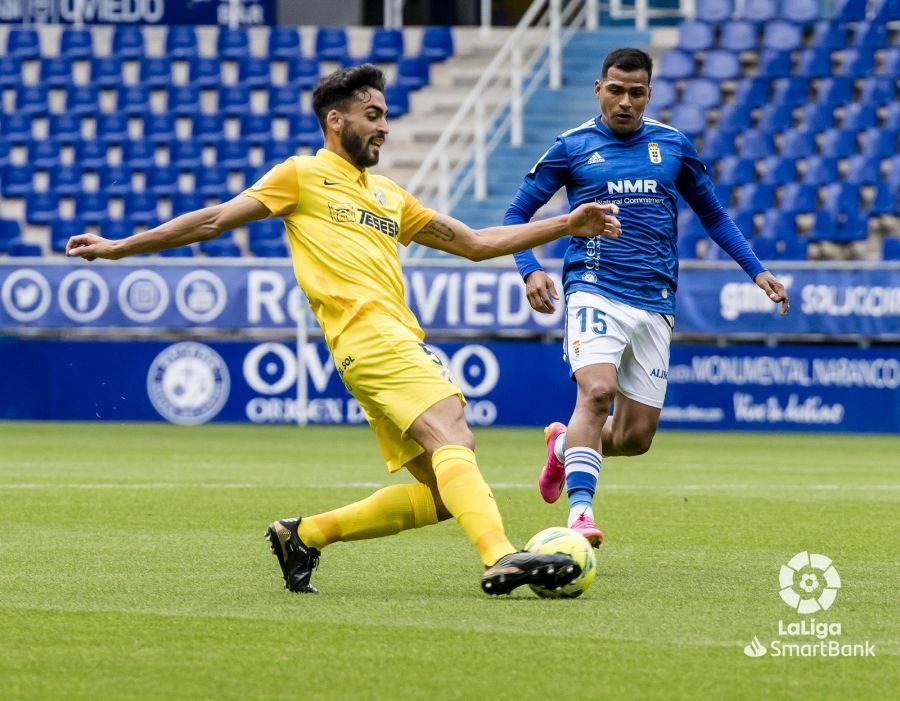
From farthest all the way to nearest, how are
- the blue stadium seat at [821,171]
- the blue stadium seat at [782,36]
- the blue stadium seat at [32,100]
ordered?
1. the blue stadium seat at [32,100]
2. the blue stadium seat at [782,36]
3. the blue stadium seat at [821,171]

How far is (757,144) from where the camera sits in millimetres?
21625

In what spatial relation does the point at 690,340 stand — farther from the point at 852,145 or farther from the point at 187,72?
the point at 187,72

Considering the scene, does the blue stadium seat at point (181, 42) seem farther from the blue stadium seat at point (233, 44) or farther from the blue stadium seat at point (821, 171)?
the blue stadium seat at point (821, 171)

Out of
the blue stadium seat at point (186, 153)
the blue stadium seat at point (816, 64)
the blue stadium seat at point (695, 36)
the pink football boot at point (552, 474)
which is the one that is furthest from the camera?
the blue stadium seat at point (186, 153)

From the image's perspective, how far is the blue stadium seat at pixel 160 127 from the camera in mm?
24000

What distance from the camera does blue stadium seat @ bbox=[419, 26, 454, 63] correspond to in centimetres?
2462

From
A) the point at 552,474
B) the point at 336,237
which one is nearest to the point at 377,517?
the point at 336,237

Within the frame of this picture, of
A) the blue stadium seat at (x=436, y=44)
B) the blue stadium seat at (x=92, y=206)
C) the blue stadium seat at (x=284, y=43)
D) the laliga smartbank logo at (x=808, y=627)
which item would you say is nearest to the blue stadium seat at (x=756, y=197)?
the blue stadium seat at (x=436, y=44)

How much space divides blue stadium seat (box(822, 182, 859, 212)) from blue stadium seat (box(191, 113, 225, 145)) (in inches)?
338

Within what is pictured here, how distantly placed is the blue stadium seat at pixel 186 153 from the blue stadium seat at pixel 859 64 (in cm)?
885

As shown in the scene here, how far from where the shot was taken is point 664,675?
4.58m

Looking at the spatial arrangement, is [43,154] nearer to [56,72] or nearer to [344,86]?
[56,72]

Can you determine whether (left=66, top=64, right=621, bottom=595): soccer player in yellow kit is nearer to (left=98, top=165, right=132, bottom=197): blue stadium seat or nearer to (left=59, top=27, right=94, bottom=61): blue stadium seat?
(left=98, top=165, right=132, bottom=197): blue stadium seat

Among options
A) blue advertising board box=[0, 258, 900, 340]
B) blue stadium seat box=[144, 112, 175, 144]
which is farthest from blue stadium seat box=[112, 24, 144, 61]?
blue advertising board box=[0, 258, 900, 340]
